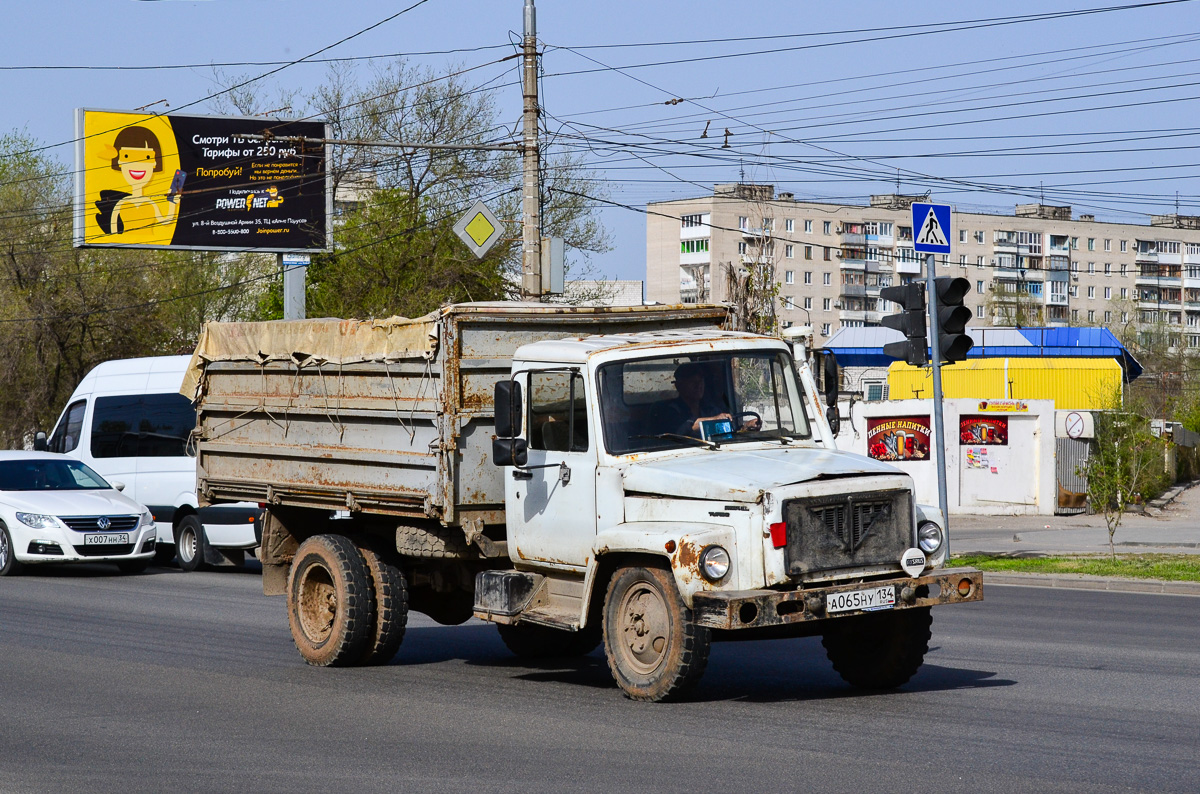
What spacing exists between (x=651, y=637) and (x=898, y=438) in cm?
2335

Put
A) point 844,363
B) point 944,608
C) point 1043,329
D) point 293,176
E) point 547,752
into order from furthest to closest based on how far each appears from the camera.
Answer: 1. point 844,363
2. point 1043,329
3. point 293,176
4. point 944,608
5. point 547,752

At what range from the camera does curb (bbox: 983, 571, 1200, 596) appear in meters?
16.0

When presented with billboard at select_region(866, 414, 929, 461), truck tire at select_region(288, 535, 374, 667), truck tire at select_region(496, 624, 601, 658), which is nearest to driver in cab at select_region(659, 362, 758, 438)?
truck tire at select_region(496, 624, 601, 658)

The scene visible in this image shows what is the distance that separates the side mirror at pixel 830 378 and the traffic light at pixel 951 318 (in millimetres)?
7302

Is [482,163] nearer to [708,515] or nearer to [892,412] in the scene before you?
[892,412]

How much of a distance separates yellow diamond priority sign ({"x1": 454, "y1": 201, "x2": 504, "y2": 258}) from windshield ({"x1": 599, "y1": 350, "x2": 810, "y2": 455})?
11.9 m

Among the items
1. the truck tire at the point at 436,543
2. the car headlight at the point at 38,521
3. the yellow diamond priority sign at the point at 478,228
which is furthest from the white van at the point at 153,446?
the truck tire at the point at 436,543

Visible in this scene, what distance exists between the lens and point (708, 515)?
8055 mm

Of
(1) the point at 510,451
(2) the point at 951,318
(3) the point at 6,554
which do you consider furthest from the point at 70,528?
(1) the point at 510,451

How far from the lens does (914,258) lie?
104500mm

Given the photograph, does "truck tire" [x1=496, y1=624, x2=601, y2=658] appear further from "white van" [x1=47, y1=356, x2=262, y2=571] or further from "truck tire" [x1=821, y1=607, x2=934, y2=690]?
"white van" [x1=47, y1=356, x2=262, y2=571]

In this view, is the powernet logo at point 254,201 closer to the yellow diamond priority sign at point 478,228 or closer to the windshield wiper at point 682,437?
the yellow diamond priority sign at point 478,228

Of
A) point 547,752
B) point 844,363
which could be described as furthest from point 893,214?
point 547,752

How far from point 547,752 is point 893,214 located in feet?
364
